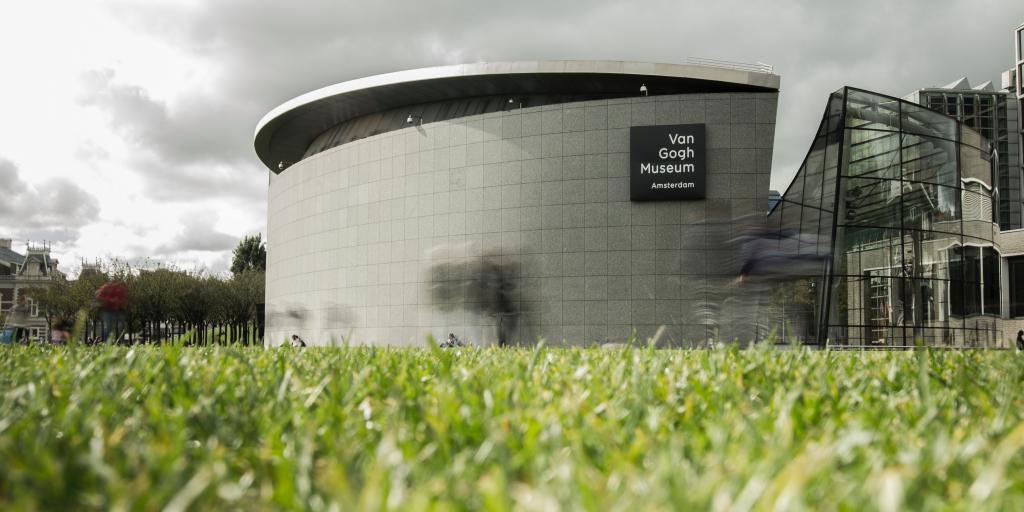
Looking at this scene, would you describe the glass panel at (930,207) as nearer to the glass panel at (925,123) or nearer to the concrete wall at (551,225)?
the glass panel at (925,123)

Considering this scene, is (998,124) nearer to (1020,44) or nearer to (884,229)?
(1020,44)

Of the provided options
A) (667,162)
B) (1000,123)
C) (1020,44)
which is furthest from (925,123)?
(1000,123)

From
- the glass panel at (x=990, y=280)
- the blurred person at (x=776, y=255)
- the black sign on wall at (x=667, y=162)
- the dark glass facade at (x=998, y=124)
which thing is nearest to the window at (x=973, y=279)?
the glass panel at (x=990, y=280)

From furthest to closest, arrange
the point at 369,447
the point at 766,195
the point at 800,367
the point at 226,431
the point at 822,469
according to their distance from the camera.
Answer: the point at 766,195 → the point at 800,367 → the point at 226,431 → the point at 369,447 → the point at 822,469

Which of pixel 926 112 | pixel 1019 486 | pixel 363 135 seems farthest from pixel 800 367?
pixel 363 135

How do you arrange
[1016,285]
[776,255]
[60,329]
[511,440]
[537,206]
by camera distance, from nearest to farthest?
[511,440], [60,329], [776,255], [537,206], [1016,285]

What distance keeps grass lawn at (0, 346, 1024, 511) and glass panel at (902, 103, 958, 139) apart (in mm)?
27205

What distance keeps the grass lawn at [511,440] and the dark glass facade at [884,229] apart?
24.4 m

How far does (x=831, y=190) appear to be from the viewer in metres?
25.6

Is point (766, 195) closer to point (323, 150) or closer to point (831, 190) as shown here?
point (831, 190)

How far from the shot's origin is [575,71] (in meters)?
35.6

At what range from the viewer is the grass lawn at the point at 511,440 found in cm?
105

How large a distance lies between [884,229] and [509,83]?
65.2 feet

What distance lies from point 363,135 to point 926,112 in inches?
1150
